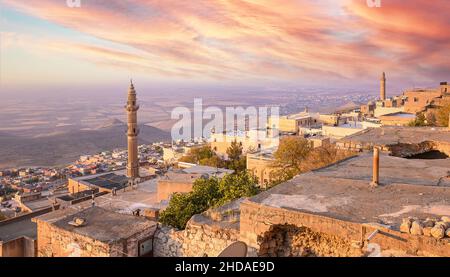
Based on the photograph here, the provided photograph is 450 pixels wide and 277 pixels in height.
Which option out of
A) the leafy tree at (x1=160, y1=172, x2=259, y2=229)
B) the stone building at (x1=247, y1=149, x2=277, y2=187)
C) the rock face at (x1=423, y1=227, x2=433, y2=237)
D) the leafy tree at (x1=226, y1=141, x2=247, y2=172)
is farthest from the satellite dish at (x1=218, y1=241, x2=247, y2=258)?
the leafy tree at (x1=226, y1=141, x2=247, y2=172)

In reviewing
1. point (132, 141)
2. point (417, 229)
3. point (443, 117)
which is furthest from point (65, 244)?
point (132, 141)

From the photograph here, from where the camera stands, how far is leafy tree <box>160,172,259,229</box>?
37.0ft

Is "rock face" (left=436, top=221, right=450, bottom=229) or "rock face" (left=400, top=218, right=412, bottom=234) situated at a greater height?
"rock face" (left=436, top=221, right=450, bottom=229)

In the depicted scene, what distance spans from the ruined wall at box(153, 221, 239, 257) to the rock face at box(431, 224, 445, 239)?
138 inches

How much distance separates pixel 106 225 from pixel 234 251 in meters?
5.05

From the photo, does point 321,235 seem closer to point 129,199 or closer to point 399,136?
point 399,136

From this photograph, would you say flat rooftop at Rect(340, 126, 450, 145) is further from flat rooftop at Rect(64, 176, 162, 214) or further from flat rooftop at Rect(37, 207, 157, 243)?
flat rooftop at Rect(64, 176, 162, 214)

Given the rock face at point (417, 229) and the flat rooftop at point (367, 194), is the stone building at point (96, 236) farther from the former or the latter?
the rock face at point (417, 229)

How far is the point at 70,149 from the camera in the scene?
62594 millimetres

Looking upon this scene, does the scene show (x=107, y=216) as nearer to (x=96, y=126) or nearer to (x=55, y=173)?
(x=55, y=173)

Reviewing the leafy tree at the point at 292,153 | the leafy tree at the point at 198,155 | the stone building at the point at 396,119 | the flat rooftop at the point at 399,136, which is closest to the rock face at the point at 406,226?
the flat rooftop at the point at 399,136

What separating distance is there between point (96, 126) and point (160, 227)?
74.6 metres

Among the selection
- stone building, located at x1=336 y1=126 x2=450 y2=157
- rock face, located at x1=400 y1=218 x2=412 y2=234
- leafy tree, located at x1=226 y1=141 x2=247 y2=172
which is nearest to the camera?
rock face, located at x1=400 y1=218 x2=412 y2=234

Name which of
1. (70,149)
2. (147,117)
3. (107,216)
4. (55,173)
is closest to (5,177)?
(55,173)
